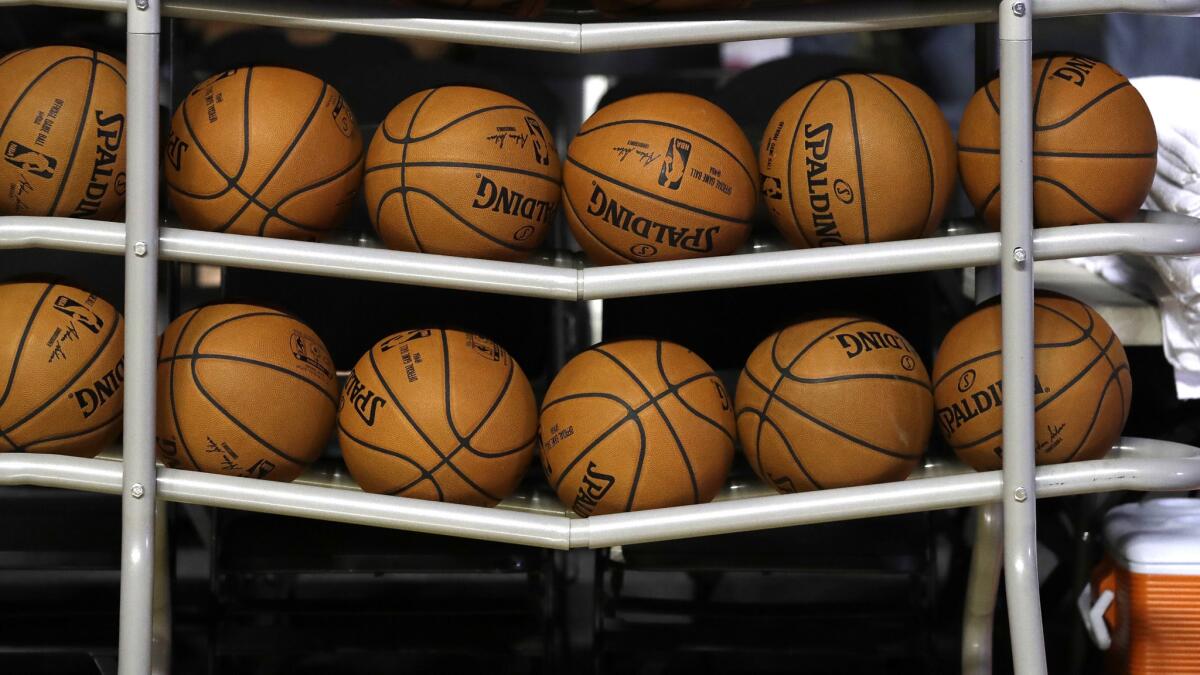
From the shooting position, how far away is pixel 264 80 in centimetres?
142

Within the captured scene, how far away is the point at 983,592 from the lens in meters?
1.58

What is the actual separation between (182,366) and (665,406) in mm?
656

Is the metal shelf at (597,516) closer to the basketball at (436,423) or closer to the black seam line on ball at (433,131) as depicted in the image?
the basketball at (436,423)

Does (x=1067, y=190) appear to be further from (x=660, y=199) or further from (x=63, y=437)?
(x=63, y=437)

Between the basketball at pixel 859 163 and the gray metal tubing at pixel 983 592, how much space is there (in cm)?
48

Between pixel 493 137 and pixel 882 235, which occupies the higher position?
pixel 493 137

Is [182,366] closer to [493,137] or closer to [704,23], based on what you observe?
[493,137]

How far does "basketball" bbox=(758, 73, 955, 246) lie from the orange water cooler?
2.10 feet

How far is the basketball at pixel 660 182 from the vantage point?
1370mm

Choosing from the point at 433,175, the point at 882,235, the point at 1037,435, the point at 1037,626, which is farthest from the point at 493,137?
the point at 1037,626

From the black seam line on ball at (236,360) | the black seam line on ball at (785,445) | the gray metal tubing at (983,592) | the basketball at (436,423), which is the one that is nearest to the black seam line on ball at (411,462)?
the basketball at (436,423)

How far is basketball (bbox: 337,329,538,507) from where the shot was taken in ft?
4.51

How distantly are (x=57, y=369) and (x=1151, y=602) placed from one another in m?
1.62

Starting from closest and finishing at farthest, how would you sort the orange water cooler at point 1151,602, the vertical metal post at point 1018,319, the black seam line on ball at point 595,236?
the vertical metal post at point 1018,319 < the black seam line on ball at point 595,236 < the orange water cooler at point 1151,602
